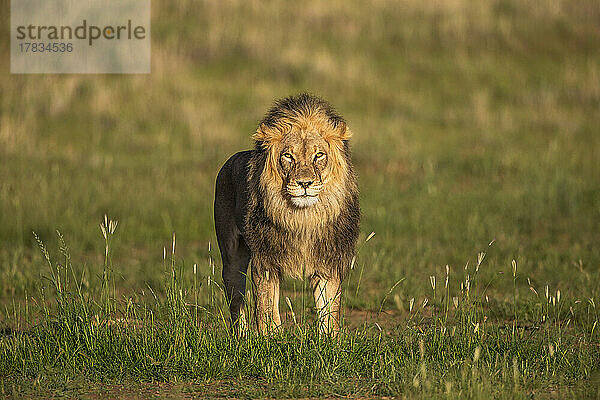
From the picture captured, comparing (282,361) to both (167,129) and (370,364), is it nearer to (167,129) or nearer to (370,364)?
(370,364)

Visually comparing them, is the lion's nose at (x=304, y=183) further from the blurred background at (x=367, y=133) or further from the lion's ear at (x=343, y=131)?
the blurred background at (x=367, y=133)

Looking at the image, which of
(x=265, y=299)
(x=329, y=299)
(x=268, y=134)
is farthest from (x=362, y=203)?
(x=268, y=134)

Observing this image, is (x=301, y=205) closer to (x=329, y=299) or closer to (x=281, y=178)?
(x=281, y=178)

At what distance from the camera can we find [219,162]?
621 inches

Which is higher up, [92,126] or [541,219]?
[92,126]

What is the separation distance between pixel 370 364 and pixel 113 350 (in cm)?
160

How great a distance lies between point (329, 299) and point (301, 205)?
0.75 metres

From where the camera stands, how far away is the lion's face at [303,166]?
609 centimetres

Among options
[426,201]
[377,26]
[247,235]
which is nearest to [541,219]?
[426,201]

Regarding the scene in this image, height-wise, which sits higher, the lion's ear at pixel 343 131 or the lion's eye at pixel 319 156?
the lion's ear at pixel 343 131

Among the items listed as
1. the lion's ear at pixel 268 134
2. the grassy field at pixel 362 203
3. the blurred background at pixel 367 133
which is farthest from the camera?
the blurred background at pixel 367 133

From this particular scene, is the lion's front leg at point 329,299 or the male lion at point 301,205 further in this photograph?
the lion's front leg at point 329,299

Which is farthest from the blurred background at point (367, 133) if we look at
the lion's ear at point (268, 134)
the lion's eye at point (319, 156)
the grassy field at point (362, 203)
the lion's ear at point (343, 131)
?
the lion's ear at point (268, 134)

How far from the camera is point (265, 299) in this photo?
6.48m
